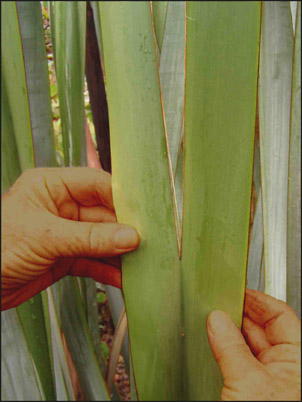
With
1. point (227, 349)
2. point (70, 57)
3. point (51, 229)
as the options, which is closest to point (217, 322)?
point (227, 349)

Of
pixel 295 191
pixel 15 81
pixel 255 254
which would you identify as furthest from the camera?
pixel 255 254

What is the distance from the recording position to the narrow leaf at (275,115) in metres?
0.33

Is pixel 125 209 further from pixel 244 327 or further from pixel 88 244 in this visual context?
pixel 244 327

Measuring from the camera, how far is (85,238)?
29cm

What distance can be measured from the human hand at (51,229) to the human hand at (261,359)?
8cm

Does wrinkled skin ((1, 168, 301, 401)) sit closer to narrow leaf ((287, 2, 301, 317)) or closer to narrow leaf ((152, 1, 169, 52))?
narrow leaf ((287, 2, 301, 317))

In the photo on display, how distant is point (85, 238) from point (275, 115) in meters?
0.20

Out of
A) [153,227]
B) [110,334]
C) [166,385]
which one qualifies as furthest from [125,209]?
[110,334]

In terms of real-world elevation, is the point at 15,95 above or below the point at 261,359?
above

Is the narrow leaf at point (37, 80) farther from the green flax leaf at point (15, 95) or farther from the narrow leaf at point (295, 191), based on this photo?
the narrow leaf at point (295, 191)

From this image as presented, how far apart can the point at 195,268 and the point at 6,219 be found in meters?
0.12

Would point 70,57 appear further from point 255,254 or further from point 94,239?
point 255,254

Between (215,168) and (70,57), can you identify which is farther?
(70,57)

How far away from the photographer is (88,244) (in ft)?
0.96
